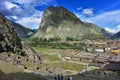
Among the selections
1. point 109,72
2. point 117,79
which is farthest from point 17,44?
point 117,79

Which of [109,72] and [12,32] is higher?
[12,32]

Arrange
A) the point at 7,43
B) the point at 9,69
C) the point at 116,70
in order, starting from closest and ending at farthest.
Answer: the point at 9,69, the point at 116,70, the point at 7,43

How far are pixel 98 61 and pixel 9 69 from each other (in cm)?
4640

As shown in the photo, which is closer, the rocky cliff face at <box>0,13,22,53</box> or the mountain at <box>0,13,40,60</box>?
the rocky cliff face at <box>0,13,22,53</box>

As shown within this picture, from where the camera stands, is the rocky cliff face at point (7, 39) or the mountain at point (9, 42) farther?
the mountain at point (9, 42)

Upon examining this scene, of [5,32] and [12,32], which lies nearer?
[5,32]

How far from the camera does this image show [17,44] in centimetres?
8225

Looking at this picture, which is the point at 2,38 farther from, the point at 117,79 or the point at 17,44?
the point at 117,79

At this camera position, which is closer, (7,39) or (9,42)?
(9,42)

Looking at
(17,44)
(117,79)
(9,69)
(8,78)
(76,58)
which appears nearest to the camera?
(8,78)

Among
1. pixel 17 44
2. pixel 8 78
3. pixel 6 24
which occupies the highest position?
pixel 6 24

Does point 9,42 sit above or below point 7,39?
below

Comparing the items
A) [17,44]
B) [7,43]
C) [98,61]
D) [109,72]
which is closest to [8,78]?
[109,72]

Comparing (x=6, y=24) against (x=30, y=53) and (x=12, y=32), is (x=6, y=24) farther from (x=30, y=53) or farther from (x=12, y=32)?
(x=30, y=53)
